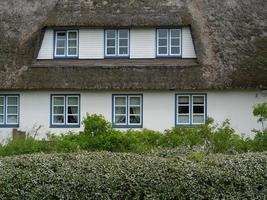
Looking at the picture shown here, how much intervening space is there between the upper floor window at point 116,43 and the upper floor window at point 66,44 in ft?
5.13

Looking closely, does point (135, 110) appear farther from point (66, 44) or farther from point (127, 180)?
point (127, 180)

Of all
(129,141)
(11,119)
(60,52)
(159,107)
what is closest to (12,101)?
(11,119)

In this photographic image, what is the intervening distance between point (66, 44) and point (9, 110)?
425 cm

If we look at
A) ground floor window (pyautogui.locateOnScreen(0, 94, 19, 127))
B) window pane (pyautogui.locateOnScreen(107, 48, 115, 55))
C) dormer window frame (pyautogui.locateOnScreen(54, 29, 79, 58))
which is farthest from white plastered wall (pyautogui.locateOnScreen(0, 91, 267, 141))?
window pane (pyautogui.locateOnScreen(107, 48, 115, 55))

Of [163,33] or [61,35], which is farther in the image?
[61,35]

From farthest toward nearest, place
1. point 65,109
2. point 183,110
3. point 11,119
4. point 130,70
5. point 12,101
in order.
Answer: point 11,119
point 12,101
point 65,109
point 183,110
point 130,70

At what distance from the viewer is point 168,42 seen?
28.7 metres

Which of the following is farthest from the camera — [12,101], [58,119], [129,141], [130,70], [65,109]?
[12,101]

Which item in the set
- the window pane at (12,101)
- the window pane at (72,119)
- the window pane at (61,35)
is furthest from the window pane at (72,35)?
the window pane at (12,101)

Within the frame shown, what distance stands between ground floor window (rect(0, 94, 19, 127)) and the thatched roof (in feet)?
3.66

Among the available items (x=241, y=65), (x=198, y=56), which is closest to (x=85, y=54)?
(x=198, y=56)

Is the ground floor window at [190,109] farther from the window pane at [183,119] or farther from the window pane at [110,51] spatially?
the window pane at [110,51]

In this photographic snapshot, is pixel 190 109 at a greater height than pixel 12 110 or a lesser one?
greater

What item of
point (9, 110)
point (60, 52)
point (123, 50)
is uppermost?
point (123, 50)
